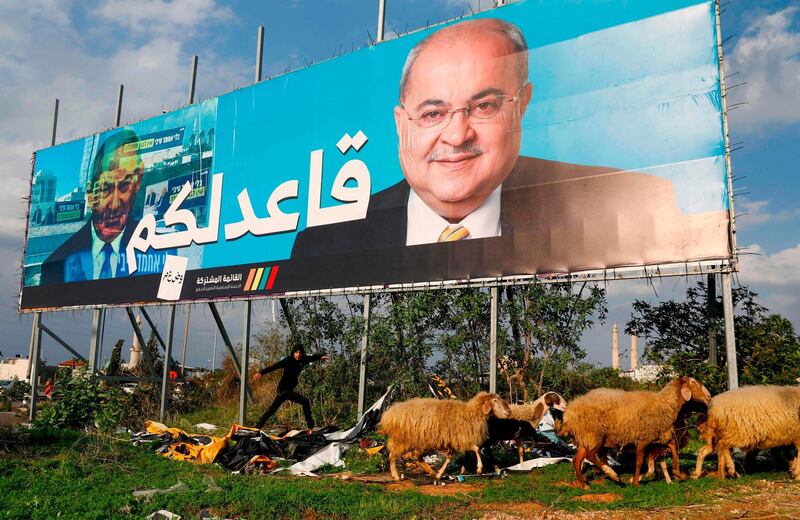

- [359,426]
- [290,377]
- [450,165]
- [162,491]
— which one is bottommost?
[162,491]

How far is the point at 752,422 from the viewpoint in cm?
711

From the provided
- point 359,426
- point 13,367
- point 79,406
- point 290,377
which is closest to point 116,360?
point 79,406

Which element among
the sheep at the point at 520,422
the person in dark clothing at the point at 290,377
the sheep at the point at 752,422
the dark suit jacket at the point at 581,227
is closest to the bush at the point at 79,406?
the person in dark clothing at the point at 290,377

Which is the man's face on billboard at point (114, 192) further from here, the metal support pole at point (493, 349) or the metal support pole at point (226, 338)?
the metal support pole at point (493, 349)

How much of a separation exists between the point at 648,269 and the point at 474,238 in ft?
10.2

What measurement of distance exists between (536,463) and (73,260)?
1641 cm

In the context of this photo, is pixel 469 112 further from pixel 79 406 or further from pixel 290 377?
pixel 79 406

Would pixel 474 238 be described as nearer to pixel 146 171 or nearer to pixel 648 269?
pixel 648 269

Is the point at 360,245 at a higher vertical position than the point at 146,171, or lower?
lower

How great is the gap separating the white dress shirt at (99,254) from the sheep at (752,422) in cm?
1627

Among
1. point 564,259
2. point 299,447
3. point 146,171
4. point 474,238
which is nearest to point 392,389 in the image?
point 299,447

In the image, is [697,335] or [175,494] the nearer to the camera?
[175,494]

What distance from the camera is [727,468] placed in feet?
24.0

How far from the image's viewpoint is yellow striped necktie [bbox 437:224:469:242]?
1153 centimetres
